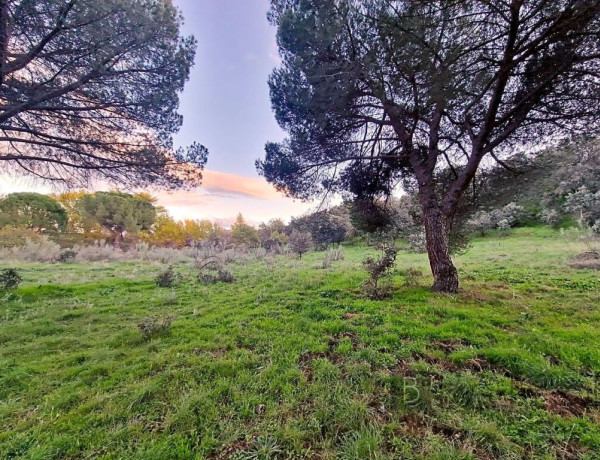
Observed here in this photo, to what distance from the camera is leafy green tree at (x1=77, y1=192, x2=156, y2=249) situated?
89.7 ft

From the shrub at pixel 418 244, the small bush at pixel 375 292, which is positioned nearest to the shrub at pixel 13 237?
the small bush at pixel 375 292

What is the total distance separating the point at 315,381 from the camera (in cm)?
243

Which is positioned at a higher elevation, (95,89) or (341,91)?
(95,89)

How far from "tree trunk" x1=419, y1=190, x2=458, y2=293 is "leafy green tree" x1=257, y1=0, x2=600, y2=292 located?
0.02 meters

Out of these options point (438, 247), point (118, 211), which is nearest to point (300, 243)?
point (438, 247)

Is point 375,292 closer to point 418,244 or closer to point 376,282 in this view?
point 376,282

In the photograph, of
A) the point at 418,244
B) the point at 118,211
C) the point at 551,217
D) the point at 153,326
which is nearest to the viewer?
the point at 153,326

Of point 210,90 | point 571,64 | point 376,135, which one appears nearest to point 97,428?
point 376,135

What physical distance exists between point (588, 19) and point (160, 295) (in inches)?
339

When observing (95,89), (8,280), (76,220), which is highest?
(76,220)

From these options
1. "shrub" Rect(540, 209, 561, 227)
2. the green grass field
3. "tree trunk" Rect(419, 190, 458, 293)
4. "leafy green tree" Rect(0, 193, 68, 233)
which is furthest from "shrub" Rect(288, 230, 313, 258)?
"leafy green tree" Rect(0, 193, 68, 233)

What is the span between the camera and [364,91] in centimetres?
493

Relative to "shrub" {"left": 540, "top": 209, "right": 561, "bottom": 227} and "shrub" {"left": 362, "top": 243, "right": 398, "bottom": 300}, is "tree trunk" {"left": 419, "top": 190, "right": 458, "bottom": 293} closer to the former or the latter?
"shrub" {"left": 362, "top": 243, "right": 398, "bottom": 300}

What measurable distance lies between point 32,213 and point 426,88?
31.0 metres
